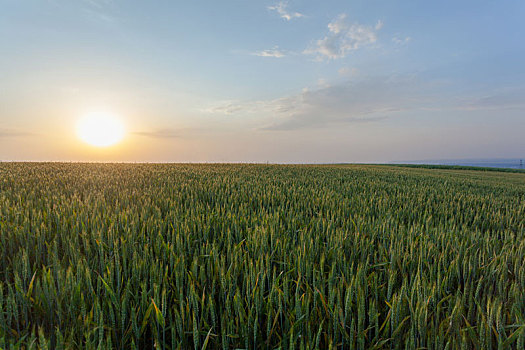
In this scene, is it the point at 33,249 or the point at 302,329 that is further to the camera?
the point at 33,249

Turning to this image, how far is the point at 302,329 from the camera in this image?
1221 millimetres

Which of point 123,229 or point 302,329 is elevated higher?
point 123,229

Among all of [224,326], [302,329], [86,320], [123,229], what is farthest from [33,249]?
[302,329]

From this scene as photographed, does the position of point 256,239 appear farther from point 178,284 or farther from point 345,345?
point 345,345

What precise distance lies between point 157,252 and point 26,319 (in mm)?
782

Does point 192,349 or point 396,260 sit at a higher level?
point 396,260

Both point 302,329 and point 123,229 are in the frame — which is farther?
point 123,229

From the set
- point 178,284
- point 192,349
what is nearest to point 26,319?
point 178,284

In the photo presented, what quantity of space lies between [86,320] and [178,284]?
43cm

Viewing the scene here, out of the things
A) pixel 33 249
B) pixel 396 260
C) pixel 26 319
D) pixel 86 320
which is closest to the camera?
pixel 86 320

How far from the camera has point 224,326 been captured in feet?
3.98

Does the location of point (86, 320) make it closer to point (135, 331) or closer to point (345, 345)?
point (135, 331)

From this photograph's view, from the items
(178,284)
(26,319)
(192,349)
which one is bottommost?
(192,349)

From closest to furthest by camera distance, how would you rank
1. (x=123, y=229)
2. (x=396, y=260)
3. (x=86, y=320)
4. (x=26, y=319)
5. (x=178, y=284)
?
(x=86, y=320)
(x=26, y=319)
(x=178, y=284)
(x=396, y=260)
(x=123, y=229)
